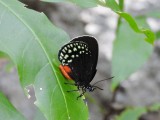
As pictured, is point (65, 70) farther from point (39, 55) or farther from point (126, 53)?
point (126, 53)

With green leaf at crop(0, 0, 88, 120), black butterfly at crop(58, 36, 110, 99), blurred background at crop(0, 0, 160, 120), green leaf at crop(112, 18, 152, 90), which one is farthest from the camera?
blurred background at crop(0, 0, 160, 120)

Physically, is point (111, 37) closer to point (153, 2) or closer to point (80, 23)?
point (80, 23)

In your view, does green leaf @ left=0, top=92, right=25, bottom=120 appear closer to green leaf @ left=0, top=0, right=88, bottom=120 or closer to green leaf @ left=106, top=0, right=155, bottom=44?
green leaf @ left=0, top=0, right=88, bottom=120

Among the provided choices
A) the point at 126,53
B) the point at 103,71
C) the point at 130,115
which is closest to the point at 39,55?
the point at 126,53

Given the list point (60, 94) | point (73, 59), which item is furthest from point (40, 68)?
point (73, 59)

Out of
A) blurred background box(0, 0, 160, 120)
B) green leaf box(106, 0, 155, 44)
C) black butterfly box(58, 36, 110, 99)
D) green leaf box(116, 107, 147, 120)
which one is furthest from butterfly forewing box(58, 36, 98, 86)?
blurred background box(0, 0, 160, 120)

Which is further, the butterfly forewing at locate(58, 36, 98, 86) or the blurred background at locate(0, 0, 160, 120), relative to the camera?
the blurred background at locate(0, 0, 160, 120)
